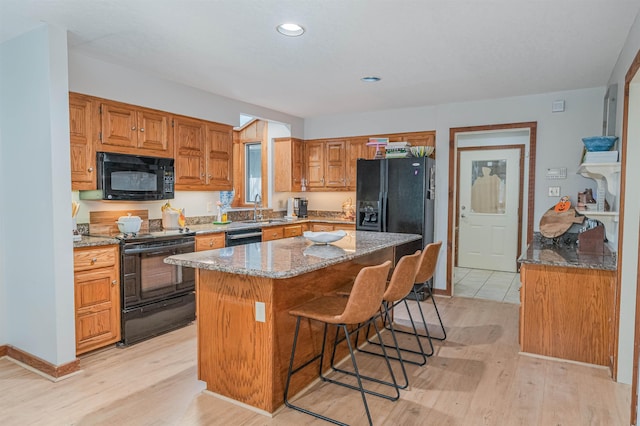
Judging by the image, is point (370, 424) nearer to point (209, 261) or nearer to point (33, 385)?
point (209, 261)

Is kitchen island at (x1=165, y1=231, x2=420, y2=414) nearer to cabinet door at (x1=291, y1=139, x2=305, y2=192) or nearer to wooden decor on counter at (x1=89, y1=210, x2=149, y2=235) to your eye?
wooden decor on counter at (x1=89, y1=210, x2=149, y2=235)

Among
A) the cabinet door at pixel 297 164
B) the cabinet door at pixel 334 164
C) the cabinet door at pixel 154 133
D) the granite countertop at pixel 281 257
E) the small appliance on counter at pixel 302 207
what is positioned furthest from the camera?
the small appliance on counter at pixel 302 207

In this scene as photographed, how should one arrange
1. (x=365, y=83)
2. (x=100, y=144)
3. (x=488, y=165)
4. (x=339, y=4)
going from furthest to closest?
(x=488, y=165), (x=365, y=83), (x=100, y=144), (x=339, y=4)

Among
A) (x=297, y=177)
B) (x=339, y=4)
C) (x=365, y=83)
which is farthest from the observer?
(x=297, y=177)

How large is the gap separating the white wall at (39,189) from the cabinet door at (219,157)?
182cm

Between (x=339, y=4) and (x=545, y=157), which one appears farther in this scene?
(x=545, y=157)

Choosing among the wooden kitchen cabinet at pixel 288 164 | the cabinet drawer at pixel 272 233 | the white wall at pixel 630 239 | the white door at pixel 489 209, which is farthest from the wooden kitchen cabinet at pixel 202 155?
the white door at pixel 489 209

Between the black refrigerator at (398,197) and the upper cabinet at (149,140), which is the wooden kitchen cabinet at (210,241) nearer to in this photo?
the upper cabinet at (149,140)

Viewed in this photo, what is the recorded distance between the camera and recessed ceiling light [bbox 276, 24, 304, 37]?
8.93ft

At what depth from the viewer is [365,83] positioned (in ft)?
13.6

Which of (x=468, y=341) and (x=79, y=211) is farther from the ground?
(x=79, y=211)

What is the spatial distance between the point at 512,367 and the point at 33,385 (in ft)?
11.2

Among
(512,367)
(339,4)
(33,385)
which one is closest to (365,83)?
(339,4)

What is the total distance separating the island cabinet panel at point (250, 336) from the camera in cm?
241
